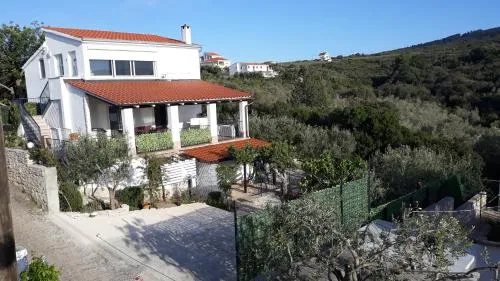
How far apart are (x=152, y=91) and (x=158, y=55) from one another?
142 inches

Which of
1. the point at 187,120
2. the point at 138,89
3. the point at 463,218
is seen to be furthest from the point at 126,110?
the point at 463,218

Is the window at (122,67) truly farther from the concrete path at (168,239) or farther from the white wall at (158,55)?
the concrete path at (168,239)

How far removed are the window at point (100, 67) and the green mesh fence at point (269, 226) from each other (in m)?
14.7

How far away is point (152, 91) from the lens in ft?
68.1

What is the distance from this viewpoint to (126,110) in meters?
18.3

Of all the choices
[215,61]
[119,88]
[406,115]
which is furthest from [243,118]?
[215,61]

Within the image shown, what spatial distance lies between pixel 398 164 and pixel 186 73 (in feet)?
45.4

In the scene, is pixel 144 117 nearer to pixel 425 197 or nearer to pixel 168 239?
pixel 168 239

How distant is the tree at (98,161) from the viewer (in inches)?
574

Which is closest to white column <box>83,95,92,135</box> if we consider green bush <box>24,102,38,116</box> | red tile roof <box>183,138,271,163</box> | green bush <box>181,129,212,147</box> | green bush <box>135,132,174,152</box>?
green bush <box>135,132,174,152</box>

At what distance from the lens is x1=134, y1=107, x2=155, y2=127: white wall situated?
22734 mm

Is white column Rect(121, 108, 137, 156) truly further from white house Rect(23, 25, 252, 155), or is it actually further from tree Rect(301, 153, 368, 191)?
tree Rect(301, 153, 368, 191)

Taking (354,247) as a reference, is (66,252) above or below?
below

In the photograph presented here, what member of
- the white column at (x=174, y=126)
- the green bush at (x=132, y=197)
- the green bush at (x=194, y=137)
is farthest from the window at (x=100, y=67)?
the green bush at (x=132, y=197)
